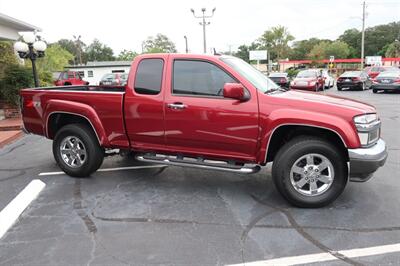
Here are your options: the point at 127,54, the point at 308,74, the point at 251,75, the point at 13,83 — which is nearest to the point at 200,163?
the point at 251,75

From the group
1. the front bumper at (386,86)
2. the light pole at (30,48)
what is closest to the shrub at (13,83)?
the light pole at (30,48)

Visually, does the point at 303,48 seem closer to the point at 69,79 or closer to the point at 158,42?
the point at 158,42

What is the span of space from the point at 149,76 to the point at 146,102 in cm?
40

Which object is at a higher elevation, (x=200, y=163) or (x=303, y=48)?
(x=303, y=48)

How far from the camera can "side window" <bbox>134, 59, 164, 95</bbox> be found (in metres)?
4.99

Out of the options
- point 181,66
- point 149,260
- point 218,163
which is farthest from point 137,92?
point 149,260

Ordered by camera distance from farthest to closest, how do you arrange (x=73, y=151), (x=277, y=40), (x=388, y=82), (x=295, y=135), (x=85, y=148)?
1. (x=277, y=40)
2. (x=388, y=82)
3. (x=73, y=151)
4. (x=85, y=148)
5. (x=295, y=135)

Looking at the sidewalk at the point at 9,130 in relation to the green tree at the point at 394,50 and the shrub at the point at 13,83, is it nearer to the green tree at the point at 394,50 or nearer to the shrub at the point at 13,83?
the shrub at the point at 13,83

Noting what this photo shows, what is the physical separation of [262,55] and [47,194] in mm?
59088

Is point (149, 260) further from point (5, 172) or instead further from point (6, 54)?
point (6, 54)

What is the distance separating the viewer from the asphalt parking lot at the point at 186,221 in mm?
3411

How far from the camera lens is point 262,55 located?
200 feet

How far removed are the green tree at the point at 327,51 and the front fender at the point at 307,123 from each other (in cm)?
8385

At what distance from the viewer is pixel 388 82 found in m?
20.5
